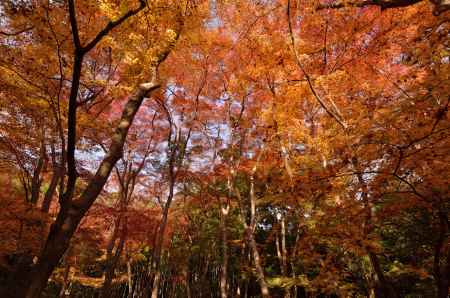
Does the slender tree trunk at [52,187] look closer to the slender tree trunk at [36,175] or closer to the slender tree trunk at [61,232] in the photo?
the slender tree trunk at [36,175]

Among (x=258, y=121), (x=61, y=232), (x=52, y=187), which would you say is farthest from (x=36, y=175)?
(x=258, y=121)

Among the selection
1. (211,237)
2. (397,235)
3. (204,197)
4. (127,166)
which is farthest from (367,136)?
(211,237)

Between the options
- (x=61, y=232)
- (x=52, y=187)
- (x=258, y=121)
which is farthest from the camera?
(x=258, y=121)

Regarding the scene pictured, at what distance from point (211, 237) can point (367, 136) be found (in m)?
14.6

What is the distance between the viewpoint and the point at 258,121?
1288 centimetres

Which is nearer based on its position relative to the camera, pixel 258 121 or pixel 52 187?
pixel 52 187

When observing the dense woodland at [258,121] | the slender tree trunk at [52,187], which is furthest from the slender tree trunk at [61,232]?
the slender tree trunk at [52,187]

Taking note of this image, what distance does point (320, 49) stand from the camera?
7.73 meters

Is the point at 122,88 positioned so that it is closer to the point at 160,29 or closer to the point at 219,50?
the point at 160,29

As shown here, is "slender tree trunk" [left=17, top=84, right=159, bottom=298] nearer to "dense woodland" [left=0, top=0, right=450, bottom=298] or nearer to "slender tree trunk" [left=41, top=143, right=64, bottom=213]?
"dense woodland" [left=0, top=0, right=450, bottom=298]

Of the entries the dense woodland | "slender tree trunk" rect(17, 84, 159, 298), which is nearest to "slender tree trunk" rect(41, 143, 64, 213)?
the dense woodland

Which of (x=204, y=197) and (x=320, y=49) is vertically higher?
(x=320, y=49)

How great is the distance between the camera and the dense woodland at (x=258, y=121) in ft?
13.7

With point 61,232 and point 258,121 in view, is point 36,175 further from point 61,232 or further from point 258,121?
point 258,121
